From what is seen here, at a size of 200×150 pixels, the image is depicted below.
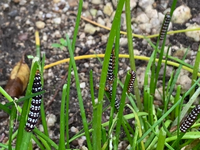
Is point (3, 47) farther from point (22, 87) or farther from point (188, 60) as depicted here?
point (188, 60)

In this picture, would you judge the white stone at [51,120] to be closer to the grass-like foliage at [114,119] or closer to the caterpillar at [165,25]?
the grass-like foliage at [114,119]

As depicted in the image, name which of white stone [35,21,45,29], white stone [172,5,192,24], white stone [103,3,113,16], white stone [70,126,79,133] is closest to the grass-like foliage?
white stone [70,126,79,133]

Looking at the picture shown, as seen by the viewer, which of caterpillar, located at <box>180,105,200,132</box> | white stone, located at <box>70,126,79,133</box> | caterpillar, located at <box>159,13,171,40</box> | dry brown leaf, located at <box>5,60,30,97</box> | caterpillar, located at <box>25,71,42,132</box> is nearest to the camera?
caterpillar, located at <box>25,71,42,132</box>

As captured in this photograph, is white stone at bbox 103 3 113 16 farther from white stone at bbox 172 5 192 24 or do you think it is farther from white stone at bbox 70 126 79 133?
white stone at bbox 70 126 79 133

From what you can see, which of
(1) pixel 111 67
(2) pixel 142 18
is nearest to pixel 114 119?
(1) pixel 111 67

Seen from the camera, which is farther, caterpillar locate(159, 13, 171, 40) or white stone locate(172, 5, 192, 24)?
white stone locate(172, 5, 192, 24)

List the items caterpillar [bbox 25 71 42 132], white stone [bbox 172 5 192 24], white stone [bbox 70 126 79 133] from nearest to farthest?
caterpillar [bbox 25 71 42 132], white stone [bbox 70 126 79 133], white stone [bbox 172 5 192 24]

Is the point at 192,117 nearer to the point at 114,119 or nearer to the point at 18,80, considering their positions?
the point at 114,119

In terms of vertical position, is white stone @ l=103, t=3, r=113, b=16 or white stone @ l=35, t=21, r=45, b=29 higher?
white stone @ l=103, t=3, r=113, b=16
